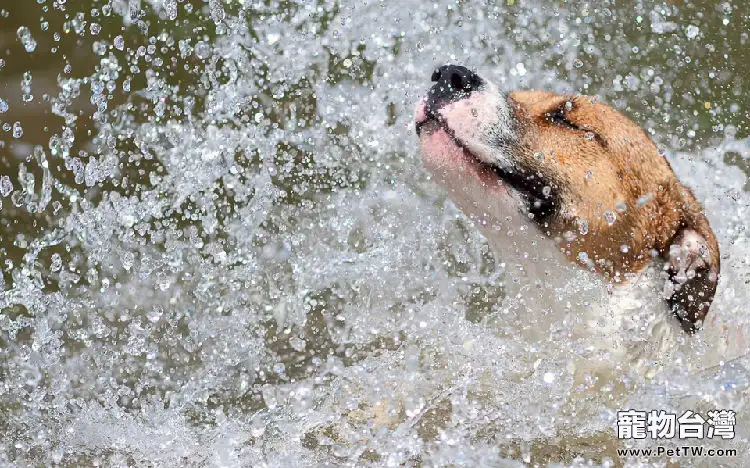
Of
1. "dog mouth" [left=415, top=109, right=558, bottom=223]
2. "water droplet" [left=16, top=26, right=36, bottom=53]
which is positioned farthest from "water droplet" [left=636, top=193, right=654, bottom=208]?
"water droplet" [left=16, top=26, right=36, bottom=53]

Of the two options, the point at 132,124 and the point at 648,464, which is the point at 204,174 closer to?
the point at 132,124

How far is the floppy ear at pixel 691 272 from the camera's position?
2.23 metres

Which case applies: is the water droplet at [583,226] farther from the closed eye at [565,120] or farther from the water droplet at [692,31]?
the water droplet at [692,31]

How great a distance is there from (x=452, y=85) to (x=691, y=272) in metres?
0.83

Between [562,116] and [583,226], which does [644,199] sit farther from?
[562,116]

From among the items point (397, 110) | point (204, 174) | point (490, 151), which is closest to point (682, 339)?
point (490, 151)

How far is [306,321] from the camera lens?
3.24 meters

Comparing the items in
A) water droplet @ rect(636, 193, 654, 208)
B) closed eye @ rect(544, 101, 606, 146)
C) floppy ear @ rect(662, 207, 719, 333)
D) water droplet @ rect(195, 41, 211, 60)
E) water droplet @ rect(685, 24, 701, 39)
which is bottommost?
floppy ear @ rect(662, 207, 719, 333)

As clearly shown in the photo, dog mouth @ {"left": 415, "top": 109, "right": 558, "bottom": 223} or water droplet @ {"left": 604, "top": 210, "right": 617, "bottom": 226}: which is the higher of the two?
dog mouth @ {"left": 415, "top": 109, "right": 558, "bottom": 223}

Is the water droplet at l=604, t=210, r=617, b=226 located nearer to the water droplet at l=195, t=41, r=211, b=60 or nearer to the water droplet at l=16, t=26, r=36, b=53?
the water droplet at l=195, t=41, r=211, b=60

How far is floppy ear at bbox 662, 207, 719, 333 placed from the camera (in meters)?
2.23

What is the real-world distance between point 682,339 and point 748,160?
1.25 m

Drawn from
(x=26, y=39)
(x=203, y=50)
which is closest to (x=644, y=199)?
(x=203, y=50)

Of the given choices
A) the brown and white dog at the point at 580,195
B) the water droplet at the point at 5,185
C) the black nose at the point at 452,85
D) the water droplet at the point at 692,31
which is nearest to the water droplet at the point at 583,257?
the brown and white dog at the point at 580,195
